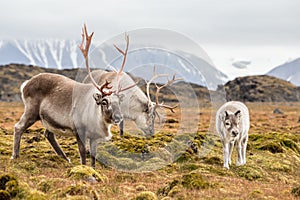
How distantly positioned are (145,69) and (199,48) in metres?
3.32

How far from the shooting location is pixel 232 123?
1656 cm

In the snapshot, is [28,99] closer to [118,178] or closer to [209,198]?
[118,178]

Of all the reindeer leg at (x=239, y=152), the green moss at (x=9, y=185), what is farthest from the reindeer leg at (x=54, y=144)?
the reindeer leg at (x=239, y=152)

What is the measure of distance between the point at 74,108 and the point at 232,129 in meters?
6.57

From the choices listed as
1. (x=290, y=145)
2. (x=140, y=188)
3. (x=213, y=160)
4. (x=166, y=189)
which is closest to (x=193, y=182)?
(x=166, y=189)

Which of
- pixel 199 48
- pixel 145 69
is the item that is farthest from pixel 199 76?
pixel 145 69

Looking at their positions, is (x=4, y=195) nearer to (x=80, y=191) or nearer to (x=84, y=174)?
(x=80, y=191)

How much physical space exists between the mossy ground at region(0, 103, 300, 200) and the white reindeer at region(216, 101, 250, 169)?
2.13 ft

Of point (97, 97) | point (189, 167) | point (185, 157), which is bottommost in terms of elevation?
point (185, 157)

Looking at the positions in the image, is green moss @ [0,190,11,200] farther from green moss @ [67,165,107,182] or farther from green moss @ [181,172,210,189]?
green moss @ [181,172,210,189]

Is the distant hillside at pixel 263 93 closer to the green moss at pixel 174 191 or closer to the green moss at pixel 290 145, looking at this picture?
the green moss at pixel 290 145

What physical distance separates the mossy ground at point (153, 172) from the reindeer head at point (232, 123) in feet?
4.85

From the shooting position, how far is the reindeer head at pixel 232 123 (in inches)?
650

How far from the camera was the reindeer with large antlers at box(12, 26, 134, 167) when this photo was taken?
531 inches
